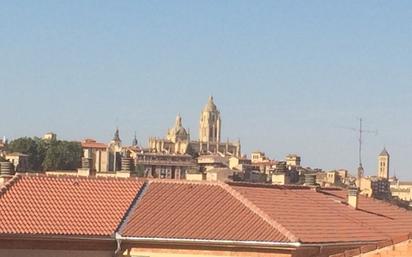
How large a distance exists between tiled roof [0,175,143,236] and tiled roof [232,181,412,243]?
3.25 metres

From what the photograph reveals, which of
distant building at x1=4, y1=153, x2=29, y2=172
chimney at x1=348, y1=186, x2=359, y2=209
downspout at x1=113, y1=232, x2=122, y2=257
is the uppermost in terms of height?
distant building at x1=4, y1=153, x2=29, y2=172

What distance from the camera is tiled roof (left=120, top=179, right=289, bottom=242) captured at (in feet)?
72.4

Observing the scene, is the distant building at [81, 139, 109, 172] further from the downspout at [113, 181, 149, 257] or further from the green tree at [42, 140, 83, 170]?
the downspout at [113, 181, 149, 257]

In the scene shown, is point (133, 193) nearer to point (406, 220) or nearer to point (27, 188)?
point (27, 188)


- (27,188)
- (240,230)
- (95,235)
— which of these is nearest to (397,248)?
(240,230)

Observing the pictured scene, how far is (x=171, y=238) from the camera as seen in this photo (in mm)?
21938

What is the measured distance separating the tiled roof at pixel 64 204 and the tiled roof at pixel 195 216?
50cm

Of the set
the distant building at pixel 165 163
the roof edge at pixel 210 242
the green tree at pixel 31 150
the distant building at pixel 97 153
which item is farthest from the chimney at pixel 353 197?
the distant building at pixel 165 163

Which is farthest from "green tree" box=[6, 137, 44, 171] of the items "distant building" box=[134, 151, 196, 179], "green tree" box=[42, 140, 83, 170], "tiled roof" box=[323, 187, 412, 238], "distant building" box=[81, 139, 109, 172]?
"tiled roof" box=[323, 187, 412, 238]

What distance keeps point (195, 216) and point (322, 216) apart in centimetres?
384

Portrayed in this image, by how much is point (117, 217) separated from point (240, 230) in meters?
2.92

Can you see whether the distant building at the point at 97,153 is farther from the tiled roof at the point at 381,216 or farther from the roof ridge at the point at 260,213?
the roof ridge at the point at 260,213

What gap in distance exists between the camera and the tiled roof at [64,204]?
22.1m

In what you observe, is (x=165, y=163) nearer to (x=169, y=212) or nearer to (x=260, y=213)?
(x=169, y=212)
